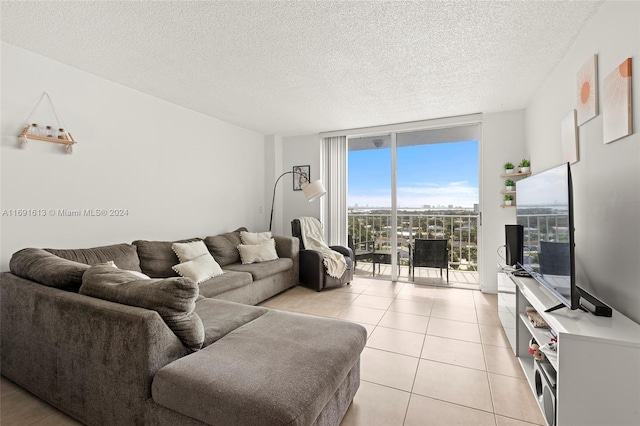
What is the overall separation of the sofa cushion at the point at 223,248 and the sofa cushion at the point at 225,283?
1.40 ft

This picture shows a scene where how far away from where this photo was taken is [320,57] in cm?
244

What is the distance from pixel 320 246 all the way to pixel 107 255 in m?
2.74

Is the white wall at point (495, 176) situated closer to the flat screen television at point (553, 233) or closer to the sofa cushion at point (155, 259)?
the flat screen television at point (553, 233)

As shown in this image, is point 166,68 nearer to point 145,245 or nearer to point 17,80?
point 17,80

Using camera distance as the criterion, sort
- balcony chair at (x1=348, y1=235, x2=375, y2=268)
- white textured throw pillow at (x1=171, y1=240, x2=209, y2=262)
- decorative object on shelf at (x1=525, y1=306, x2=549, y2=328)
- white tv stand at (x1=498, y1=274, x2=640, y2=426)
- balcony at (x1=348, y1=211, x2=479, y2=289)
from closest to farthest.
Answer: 1. white tv stand at (x1=498, y1=274, x2=640, y2=426)
2. decorative object on shelf at (x1=525, y1=306, x2=549, y2=328)
3. white textured throw pillow at (x1=171, y1=240, x2=209, y2=262)
4. balcony at (x1=348, y1=211, x2=479, y2=289)
5. balcony chair at (x1=348, y1=235, x2=375, y2=268)

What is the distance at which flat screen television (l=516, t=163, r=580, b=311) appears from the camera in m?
1.47

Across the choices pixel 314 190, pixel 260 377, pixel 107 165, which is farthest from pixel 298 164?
pixel 260 377

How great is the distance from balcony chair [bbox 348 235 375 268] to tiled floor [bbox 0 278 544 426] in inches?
52.9

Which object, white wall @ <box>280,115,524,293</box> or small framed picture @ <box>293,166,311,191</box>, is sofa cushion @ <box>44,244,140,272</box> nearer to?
small framed picture @ <box>293,166,311,191</box>

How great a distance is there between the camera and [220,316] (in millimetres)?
1905

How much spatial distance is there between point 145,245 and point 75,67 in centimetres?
175

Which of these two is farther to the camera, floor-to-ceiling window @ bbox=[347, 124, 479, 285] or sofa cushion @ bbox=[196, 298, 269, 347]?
floor-to-ceiling window @ bbox=[347, 124, 479, 285]

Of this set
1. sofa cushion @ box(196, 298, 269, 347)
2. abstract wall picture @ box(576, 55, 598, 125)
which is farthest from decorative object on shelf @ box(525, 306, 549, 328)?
sofa cushion @ box(196, 298, 269, 347)

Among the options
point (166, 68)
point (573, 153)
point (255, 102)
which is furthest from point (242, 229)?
point (573, 153)
